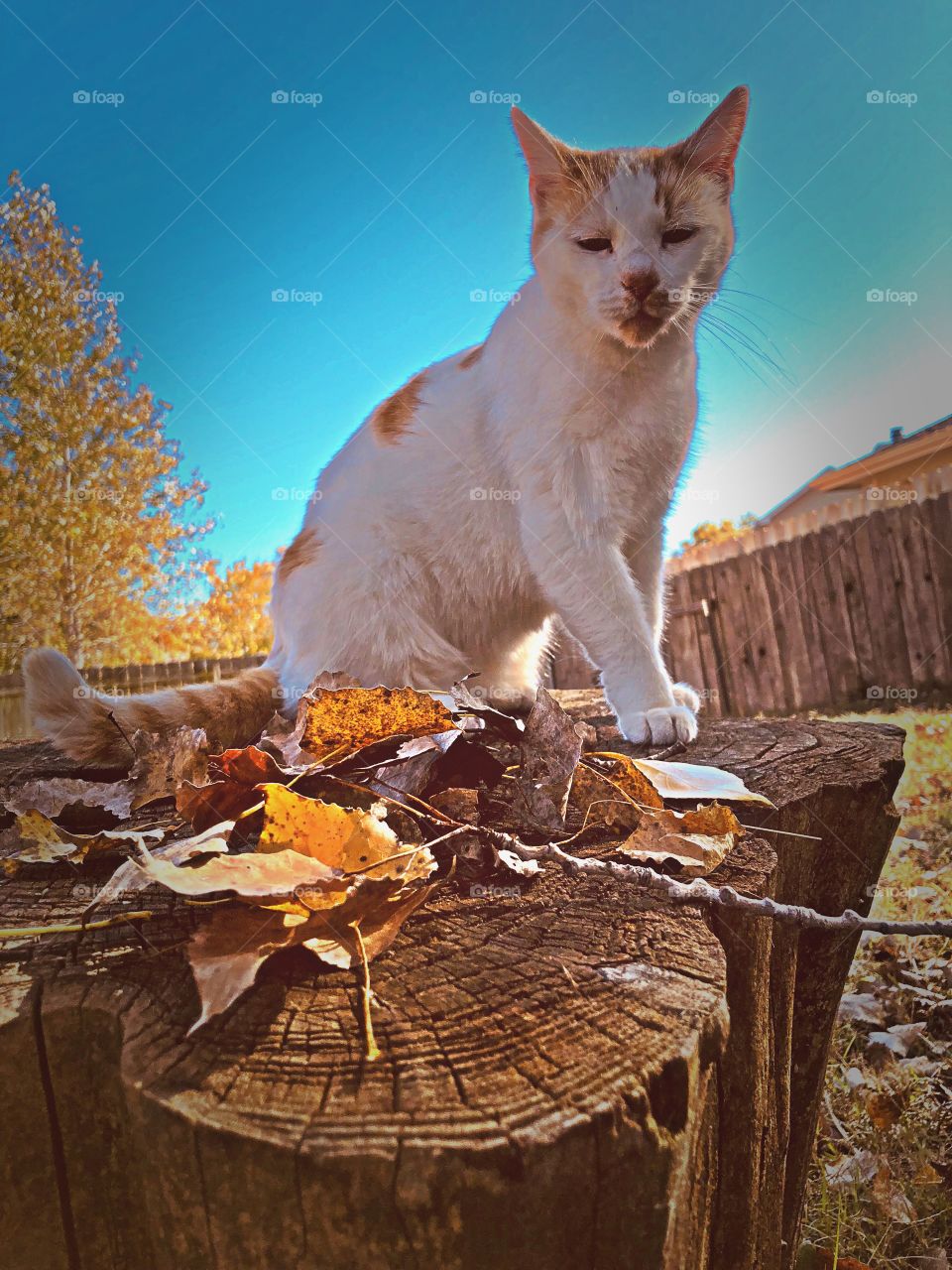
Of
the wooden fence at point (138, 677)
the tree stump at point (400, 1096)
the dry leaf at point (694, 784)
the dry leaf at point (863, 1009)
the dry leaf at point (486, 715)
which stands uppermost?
the wooden fence at point (138, 677)

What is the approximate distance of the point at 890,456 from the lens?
12562 mm

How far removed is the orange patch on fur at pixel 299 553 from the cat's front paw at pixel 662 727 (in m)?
1.03

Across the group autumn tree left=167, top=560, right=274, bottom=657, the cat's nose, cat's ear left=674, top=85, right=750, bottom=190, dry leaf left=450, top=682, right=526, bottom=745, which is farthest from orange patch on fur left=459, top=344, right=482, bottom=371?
autumn tree left=167, top=560, right=274, bottom=657

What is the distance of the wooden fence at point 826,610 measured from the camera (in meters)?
5.43

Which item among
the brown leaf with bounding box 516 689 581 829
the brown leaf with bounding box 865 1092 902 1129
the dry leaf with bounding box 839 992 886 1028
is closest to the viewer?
the brown leaf with bounding box 516 689 581 829

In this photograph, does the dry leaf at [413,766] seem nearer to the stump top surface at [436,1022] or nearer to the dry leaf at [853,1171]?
the stump top surface at [436,1022]

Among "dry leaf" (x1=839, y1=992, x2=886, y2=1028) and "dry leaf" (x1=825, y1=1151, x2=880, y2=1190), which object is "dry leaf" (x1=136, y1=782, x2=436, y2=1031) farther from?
"dry leaf" (x1=839, y1=992, x2=886, y2=1028)

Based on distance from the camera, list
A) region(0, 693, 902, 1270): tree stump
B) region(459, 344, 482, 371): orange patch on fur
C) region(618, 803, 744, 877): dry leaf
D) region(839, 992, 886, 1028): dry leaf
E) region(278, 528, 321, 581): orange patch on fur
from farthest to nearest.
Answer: region(839, 992, 886, 1028): dry leaf, region(459, 344, 482, 371): orange patch on fur, region(278, 528, 321, 581): orange patch on fur, region(618, 803, 744, 877): dry leaf, region(0, 693, 902, 1270): tree stump

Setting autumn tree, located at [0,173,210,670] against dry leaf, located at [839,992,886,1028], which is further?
autumn tree, located at [0,173,210,670]

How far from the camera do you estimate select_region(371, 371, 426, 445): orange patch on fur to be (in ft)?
7.80

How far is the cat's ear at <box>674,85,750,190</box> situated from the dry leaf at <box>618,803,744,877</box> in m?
1.86

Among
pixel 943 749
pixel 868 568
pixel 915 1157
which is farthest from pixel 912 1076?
pixel 868 568

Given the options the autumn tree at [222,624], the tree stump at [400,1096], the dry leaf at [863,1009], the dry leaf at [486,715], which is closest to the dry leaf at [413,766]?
the dry leaf at [486,715]

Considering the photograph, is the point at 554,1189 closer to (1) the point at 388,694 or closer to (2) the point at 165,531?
(1) the point at 388,694
